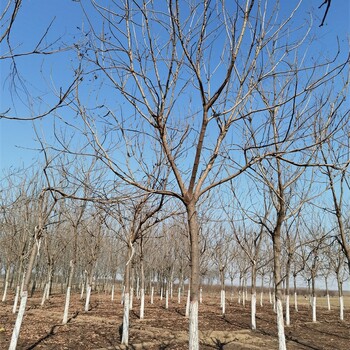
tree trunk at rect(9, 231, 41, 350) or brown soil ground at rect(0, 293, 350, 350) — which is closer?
tree trunk at rect(9, 231, 41, 350)

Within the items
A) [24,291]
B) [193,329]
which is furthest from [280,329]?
[24,291]

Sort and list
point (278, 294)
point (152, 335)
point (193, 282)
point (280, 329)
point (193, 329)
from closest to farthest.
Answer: point (193, 329), point (193, 282), point (280, 329), point (278, 294), point (152, 335)

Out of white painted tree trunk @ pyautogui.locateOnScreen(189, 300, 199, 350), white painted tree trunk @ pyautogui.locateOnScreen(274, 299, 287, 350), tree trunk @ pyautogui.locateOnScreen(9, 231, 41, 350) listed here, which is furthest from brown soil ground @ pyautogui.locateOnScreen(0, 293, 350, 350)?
white painted tree trunk @ pyautogui.locateOnScreen(189, 300, 199, 350)

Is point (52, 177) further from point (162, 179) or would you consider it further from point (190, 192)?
point (190, 192)

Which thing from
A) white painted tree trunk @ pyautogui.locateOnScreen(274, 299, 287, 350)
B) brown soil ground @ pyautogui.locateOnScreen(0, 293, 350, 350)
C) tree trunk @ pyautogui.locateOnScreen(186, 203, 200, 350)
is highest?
tree trunk @ pyautogui.locateOnScreen(186, 203, 200, 350)

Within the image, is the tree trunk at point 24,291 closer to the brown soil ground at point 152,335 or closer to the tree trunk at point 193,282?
the brown soil ground at point 152,335

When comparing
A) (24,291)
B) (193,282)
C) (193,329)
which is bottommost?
(193,329)

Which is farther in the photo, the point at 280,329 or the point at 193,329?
the point at 280,329

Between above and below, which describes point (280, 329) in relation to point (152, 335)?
above

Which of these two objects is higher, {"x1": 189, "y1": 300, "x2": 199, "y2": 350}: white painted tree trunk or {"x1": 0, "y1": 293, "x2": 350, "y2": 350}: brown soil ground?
{"x1": 189, "y1": 300, "x2": 199, "y2": 350}: white painted tree trunk

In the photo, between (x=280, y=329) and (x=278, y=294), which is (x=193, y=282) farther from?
(x=280, y=329)

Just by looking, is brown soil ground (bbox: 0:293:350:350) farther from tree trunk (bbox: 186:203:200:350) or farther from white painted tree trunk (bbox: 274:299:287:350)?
tree trunk (bbox: 186:203:200:350)

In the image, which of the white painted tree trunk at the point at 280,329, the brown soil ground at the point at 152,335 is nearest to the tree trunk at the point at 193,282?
the white painted tree trunk at the point at 280,329

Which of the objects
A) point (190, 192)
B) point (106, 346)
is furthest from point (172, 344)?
point (190, 192)
